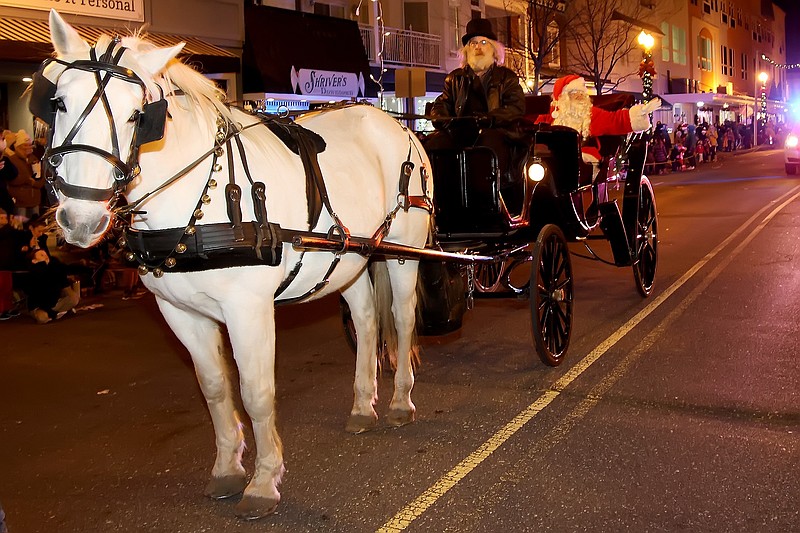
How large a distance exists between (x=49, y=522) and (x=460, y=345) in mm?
4158

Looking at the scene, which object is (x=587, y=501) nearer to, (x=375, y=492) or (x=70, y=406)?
(x=375, y=492)

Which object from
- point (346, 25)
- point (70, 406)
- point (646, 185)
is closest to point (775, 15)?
point (346, 25)

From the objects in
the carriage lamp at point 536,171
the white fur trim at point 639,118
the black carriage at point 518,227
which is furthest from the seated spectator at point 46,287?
the white fur trim at point 639,118

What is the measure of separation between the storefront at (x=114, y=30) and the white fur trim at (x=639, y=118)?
6.90 meters

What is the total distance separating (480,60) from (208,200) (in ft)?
12.2

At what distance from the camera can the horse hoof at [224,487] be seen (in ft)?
14.9

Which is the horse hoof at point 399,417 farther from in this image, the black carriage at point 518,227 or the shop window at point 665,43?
the shop window at point 665,43

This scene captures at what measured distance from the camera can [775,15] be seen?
86.2 m

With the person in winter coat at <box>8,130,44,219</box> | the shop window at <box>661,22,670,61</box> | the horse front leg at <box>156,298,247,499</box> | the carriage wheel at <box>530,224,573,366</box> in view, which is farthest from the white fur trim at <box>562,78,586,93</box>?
the shop window at <box>661,22,670,61</box>

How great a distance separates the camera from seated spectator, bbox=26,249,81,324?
9.67 meters

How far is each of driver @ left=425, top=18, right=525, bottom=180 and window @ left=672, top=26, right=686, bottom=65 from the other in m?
47.8

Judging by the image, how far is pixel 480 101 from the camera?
7.25 metres

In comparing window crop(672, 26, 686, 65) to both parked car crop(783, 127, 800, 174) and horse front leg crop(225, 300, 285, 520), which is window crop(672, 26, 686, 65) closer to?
parked car crop(783, 127, 800, 174)

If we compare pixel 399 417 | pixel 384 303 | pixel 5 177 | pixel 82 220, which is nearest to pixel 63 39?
pixel 82 220
